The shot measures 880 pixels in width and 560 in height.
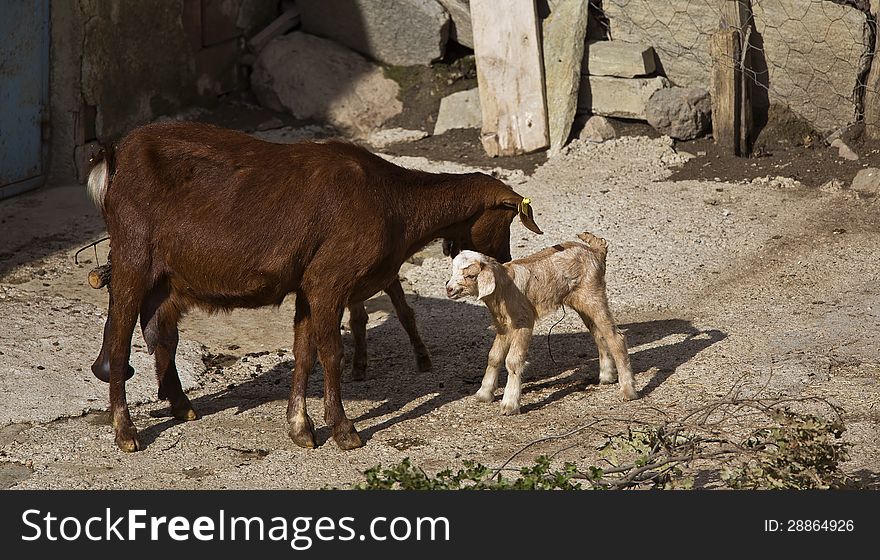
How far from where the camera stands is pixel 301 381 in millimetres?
7020

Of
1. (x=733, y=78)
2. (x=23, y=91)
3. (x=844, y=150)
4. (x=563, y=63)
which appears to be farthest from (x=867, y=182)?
(x=23, y=91)

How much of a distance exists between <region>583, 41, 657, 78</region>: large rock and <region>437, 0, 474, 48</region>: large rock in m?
1.29

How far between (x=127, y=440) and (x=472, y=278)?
2030mm

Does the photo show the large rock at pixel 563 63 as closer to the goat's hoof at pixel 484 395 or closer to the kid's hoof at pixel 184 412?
the goat's hoof at pixel 484 395

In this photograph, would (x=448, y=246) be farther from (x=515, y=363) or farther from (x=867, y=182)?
(x=867, y=182)

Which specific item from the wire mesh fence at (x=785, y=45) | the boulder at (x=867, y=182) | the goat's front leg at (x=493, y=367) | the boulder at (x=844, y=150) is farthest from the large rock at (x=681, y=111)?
the goat's front leg at (x=493, y=367)

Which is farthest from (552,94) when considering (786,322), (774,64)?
(786,322)

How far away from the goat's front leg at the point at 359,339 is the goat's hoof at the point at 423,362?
1.11 ft

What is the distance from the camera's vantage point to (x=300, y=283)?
22.4ft

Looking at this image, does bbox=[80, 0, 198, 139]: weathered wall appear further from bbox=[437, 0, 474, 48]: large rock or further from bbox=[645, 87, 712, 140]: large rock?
bbox=[645, 87, 712, 140]: large rock

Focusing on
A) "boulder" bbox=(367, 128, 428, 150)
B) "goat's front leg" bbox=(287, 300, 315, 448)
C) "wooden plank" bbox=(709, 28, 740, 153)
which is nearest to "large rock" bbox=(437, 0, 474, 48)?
"boulder" bbox=(367, 128, 428, 150)

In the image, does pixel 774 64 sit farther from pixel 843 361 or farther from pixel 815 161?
pixel 843 361

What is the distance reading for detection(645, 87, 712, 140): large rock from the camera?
11602 millimetres

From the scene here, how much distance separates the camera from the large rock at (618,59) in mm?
11750
